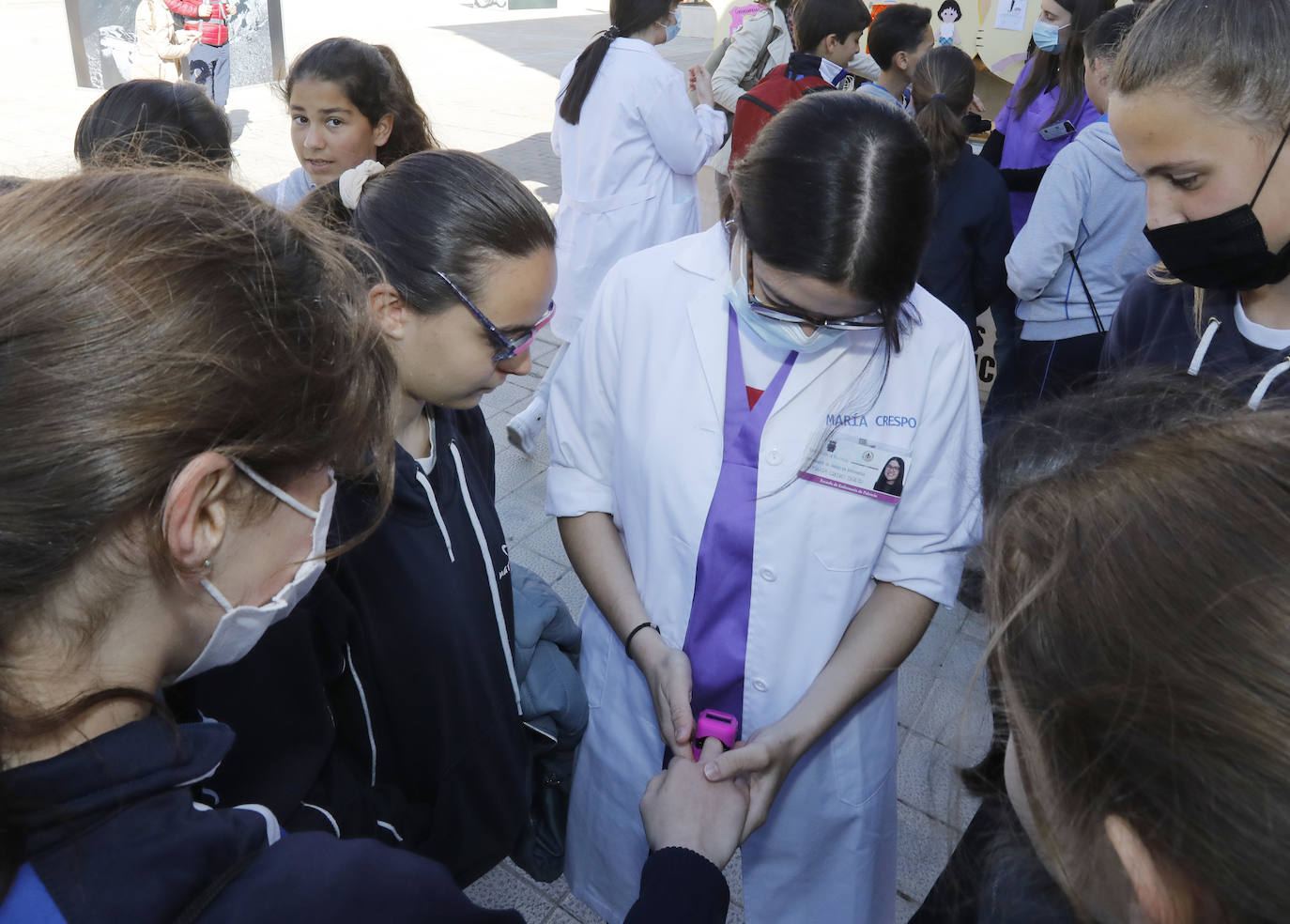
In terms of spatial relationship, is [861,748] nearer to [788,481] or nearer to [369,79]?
[788,481]

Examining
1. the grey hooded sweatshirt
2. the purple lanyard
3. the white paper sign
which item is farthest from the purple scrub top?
the purple lanyard

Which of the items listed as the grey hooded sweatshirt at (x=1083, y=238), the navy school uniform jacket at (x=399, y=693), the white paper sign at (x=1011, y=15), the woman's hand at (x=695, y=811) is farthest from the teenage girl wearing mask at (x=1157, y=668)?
the white paper sign at (x=1011, y=15)

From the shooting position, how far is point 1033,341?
3812mm

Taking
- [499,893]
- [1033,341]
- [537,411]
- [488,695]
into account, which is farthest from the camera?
[537,411]

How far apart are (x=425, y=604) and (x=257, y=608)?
49 cm

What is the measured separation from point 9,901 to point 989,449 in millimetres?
1195

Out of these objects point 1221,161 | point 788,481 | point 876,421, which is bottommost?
point 788,481

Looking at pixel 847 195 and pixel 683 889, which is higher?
pixel 847 195

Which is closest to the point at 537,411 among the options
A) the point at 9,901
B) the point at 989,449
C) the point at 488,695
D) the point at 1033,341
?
the point at 1033,341

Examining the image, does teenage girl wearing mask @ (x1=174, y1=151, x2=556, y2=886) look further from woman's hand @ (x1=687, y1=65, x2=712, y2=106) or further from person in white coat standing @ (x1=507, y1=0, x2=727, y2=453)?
woman's hand @ (x1=687, y1=65, x2=712, y2=106)

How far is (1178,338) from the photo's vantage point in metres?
1.85

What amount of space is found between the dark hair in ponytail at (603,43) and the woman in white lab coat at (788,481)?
2.59 m

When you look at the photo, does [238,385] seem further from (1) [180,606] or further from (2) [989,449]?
(2) [989,449]

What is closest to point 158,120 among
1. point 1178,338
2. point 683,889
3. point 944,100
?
point 683,889
